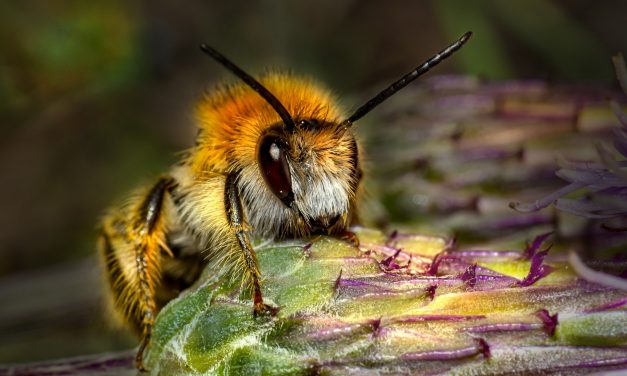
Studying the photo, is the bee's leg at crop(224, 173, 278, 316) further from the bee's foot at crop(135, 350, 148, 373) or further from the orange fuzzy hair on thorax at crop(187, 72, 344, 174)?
the bee's foot at crop(135, 350, 148, 373)

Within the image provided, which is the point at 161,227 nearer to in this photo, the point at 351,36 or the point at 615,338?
the point at 615,338

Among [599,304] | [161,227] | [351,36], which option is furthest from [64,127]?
[599,304]

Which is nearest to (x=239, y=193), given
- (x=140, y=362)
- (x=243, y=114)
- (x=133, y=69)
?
(x=243, y=114)

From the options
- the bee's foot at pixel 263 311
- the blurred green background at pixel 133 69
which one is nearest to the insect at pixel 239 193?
the bee's foot at pixel 263 311

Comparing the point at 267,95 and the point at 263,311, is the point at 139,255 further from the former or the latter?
the point at 267,95

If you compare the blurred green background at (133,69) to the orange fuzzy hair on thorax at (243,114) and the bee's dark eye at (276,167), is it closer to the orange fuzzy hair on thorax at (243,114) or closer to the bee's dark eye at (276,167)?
the orange fuzzy hair on thorax at (243,114)

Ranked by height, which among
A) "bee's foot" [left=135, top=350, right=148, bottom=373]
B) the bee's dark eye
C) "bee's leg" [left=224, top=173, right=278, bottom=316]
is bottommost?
Answer: "bee's foot" [left=135, top=350, right=148, bottom=373]

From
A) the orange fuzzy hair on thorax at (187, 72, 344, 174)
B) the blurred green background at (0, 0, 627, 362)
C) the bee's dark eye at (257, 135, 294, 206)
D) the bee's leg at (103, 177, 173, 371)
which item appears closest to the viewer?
the bee's dark eye at (257, 135, 294, 206)

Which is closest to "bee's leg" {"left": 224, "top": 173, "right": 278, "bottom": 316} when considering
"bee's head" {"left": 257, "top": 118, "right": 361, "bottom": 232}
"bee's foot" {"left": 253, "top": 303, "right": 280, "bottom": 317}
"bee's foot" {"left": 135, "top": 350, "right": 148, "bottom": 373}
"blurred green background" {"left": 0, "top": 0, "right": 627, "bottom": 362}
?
"bee's foot" {"left": 253, "top": 303, "right": 280, "bottom": 317}
